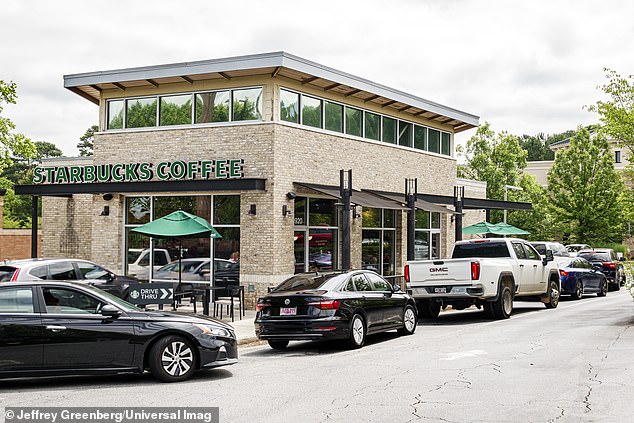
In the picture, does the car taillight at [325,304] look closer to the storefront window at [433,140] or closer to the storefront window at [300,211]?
the storefront window at [300,211]

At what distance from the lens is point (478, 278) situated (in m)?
18.3

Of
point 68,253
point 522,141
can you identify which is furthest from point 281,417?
point 522,141

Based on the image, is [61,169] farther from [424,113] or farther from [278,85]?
[424,113]

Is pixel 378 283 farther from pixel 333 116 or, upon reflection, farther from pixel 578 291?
pixel 578 291

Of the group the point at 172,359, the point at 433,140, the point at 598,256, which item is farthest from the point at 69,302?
the point at 598,256

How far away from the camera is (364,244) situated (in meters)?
26.1

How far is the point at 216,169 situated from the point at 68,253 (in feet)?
24.4

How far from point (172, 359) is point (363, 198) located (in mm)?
13293

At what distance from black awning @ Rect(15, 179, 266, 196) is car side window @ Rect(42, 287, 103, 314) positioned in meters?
10.6

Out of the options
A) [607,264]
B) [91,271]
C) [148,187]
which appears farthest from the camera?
[607,264]

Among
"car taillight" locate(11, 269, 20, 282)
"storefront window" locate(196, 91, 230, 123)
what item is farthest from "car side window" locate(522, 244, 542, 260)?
"car taillight" locate(11, 269, 20, 282)

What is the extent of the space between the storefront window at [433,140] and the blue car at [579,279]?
6.83 m

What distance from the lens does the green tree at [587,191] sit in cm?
5597

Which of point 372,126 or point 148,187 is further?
point 372,126
